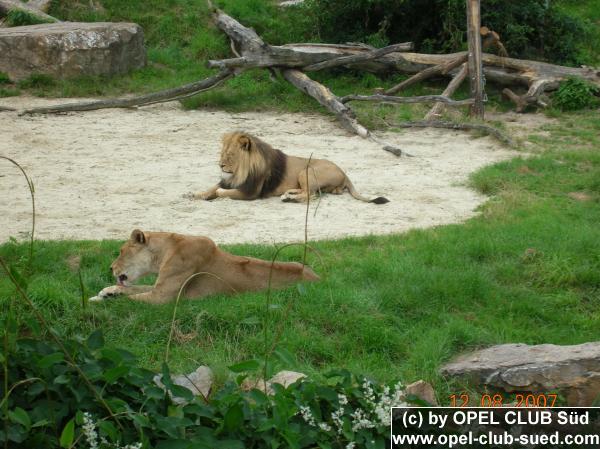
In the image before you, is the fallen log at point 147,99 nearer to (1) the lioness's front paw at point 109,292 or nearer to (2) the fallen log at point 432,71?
(2) the fallen log at point 432,71

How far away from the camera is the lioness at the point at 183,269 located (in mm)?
6164

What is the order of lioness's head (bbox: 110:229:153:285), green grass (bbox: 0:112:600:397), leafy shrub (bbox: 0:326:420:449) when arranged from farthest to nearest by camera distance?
lioness's head (bbox: 110:229:153:285) < green grass (bbox: 0:112:600:397) < leafy shrub (bbox: 0:326:420:449)

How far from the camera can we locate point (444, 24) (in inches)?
598

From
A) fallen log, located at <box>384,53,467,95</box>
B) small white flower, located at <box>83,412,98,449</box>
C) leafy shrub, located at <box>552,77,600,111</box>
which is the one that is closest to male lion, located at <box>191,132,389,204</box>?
fallen log, located at <box>384,53,467,95</box>

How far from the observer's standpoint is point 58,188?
970 cm

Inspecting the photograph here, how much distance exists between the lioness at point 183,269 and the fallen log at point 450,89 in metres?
7.15

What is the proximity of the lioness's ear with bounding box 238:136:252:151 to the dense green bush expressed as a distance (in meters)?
6.26

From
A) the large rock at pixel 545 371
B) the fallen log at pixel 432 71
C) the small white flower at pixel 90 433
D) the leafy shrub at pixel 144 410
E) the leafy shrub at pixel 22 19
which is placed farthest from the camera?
the leafy shrub at pixel 22 19

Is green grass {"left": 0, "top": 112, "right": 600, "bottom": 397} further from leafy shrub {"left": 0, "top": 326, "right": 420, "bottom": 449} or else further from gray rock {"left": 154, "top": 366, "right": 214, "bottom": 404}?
leafy shrub {"left": 0, "top": 326, "right": 420, "bottom": 449}

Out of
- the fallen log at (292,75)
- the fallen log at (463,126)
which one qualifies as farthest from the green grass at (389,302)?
the fallen log at (292,75)

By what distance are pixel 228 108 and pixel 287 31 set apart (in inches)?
134

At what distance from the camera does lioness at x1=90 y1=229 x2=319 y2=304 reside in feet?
20.2

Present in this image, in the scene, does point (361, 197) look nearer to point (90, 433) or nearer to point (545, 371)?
point (545, 371)

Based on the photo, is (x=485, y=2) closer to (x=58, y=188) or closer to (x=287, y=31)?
(x=287, y=31)
